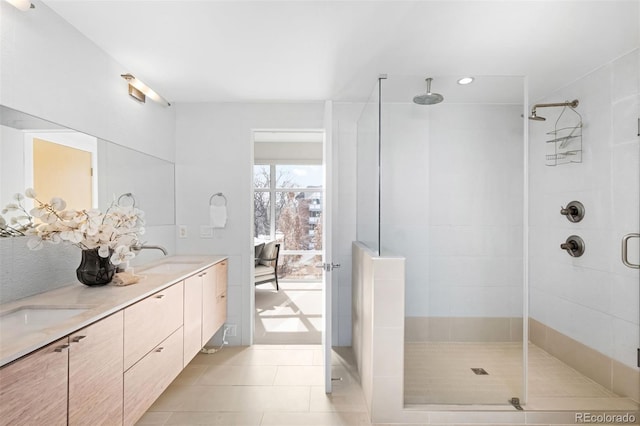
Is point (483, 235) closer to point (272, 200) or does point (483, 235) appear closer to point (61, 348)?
point (61, 348)

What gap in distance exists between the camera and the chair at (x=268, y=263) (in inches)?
185

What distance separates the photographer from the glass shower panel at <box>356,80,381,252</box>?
2.16 metres

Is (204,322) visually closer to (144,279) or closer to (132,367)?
(144,279)

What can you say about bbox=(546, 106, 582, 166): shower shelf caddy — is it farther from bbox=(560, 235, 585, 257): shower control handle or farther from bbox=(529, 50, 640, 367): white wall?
bbox=(560, 235, 585, 257): shower control handle

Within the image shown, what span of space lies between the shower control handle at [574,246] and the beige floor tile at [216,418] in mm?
2531

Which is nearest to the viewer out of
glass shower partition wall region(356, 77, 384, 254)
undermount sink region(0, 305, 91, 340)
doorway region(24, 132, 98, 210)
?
undermount sink region(0, 305, 91, 340)

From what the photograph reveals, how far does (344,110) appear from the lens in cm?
301

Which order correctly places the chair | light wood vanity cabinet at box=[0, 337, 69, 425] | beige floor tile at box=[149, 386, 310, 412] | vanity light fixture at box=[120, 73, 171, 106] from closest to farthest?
light wood vanity cabinet at box=[0, 337, 69, 425]
beige floor tile at box=[149, 386, 310, 412]
vanity light fixture at box=[120, 73, 171, 106]
the chair

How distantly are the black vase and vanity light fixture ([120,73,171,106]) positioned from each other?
1287 mm

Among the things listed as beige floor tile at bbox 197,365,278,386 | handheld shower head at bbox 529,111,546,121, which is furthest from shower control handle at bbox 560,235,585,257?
beige floor tile at bbox 197,365,278,386

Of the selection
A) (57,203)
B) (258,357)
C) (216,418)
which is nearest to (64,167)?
(57,203)

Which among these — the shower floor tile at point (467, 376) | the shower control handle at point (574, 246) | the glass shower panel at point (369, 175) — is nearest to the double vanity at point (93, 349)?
the glass shower panel at point (369, 175)

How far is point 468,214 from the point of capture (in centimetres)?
198

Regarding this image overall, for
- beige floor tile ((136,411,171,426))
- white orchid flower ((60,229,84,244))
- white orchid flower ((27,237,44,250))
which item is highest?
white orchid flower ((60,229,84,244))
